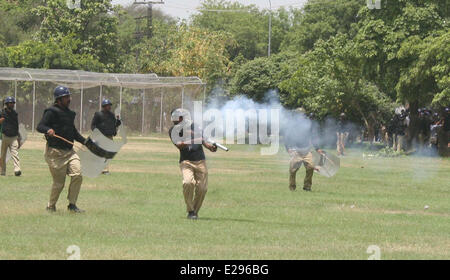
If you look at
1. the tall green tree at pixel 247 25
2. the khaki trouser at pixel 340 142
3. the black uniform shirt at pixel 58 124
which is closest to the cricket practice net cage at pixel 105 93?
the khaki trouser at pixel 340 142

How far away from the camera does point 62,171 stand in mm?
15258

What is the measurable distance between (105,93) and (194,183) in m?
36.1

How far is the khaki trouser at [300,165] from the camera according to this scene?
21312 mm

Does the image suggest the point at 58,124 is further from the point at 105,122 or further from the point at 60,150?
the point at 105,122

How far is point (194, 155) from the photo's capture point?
1512cm

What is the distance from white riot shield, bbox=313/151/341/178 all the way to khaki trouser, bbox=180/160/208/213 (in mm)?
7382

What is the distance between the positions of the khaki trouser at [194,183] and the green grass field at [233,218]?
0.89 feet

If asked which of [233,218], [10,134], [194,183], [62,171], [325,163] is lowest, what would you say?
[233,218]

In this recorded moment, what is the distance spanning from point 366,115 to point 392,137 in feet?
16.3

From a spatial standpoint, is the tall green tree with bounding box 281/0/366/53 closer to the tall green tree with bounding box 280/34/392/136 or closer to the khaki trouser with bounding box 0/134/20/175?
the tall green tree with bounding box 280/34/392/136

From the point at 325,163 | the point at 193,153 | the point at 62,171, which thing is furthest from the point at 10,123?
the point at 193,153

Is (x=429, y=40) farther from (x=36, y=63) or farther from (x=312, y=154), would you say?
(x=36, y=63)

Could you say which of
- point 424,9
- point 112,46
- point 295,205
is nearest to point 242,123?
point 424,9
